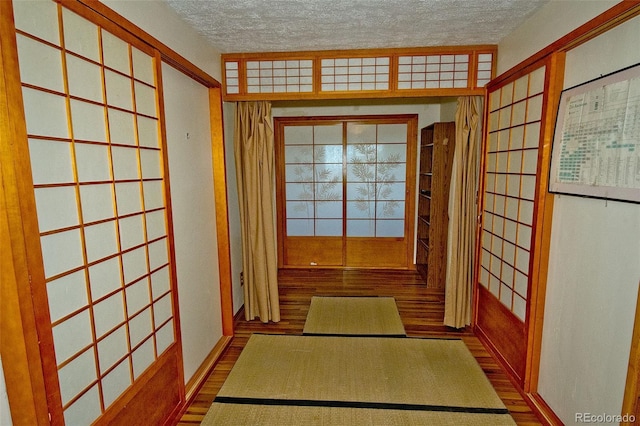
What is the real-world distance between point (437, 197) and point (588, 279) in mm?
2362

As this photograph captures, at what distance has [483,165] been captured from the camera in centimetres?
284

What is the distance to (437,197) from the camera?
399 cm

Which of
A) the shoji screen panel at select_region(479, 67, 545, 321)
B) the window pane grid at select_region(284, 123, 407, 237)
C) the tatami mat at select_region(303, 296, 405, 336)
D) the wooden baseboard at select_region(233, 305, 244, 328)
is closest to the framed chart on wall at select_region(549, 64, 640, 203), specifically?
the shoji screen panel at select_region(479, 67, 545, 321)

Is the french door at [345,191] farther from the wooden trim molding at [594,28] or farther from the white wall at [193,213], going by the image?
the wooden trim molding at [594,28]

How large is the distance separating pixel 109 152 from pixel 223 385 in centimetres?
170

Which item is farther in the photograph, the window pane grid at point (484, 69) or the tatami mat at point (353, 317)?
the tatami mat at point (353, 317)

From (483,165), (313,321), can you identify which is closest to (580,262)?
(483,165)

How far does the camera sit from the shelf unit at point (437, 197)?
3.90 m

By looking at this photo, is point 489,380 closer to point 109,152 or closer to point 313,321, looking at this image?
point 313,321

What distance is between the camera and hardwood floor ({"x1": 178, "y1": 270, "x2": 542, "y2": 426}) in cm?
218

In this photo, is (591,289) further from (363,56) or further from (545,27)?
(363,56)

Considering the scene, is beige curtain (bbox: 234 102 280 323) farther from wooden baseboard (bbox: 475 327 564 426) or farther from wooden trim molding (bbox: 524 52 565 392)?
wooden trim molding (bbox: 524 52 565 392)

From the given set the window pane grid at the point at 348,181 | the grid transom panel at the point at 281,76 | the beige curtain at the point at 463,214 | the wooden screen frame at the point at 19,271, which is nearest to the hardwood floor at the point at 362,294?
the beige curtain at the point at 463,214

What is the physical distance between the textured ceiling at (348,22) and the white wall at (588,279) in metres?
0.38
